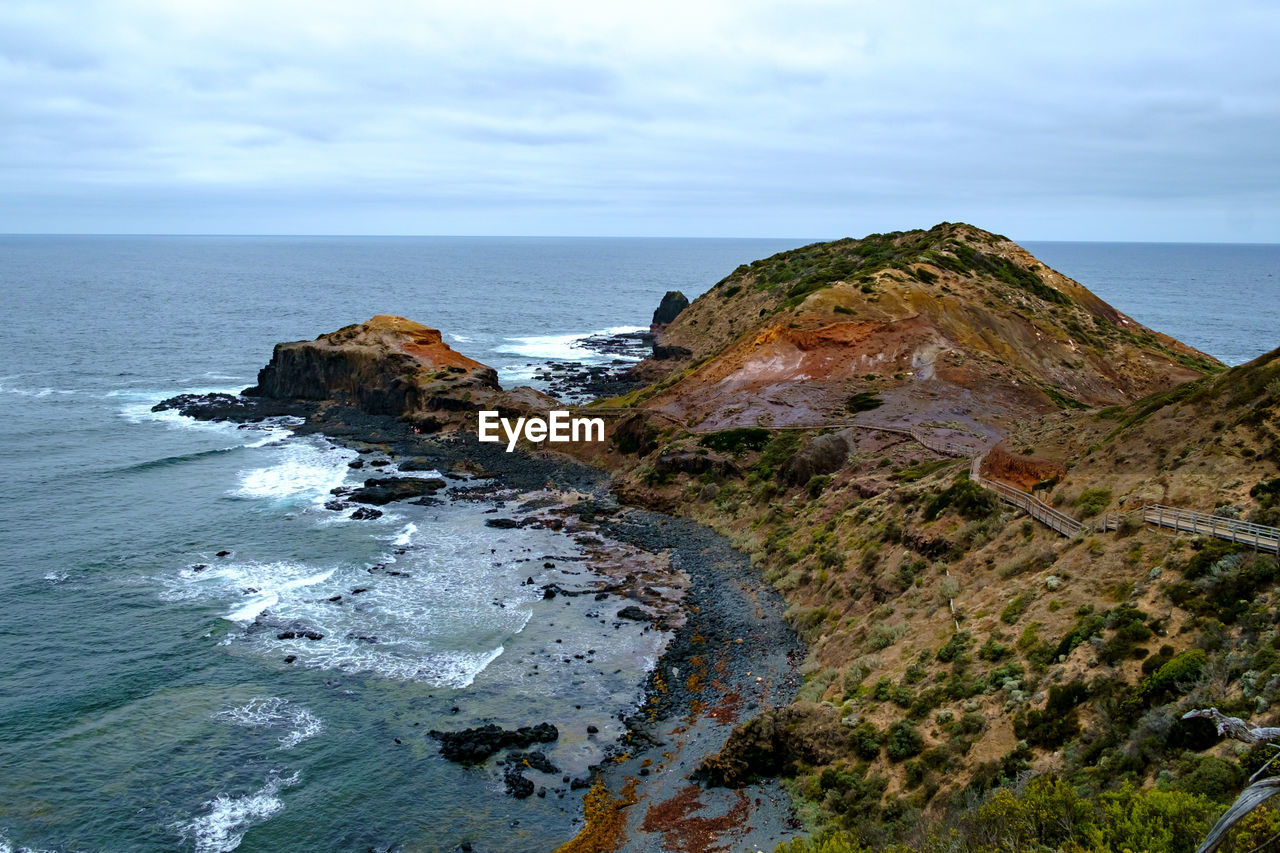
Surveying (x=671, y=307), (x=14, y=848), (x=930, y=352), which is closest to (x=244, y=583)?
(x=14, y=848)

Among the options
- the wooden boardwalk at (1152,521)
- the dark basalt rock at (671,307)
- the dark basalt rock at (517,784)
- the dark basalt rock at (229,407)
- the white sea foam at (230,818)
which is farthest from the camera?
the dark basalt rock at (671,307)

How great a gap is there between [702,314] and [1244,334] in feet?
357

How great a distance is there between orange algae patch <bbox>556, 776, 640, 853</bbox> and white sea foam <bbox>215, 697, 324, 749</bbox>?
1231cm

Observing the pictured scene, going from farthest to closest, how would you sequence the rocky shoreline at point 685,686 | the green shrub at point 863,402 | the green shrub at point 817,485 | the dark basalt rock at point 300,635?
the green shrub at point 863,402, the green shrub at point 817,485, the dark basalt rock at point 300,635, the rocky shoreline at point 685,686

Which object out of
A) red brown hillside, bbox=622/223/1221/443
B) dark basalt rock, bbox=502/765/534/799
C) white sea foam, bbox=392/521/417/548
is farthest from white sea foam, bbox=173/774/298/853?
red brown hillside, bbox=622/223/1221/443

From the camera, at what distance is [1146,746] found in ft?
72.1

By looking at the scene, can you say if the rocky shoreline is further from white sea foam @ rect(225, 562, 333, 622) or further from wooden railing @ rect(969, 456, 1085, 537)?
white sea foam @ rect(225, 562, 333, 622)

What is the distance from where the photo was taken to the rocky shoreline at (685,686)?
1148 inches

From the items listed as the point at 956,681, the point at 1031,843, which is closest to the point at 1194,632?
the point at 956,681

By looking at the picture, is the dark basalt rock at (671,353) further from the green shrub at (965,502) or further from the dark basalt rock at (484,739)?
the dark basalt rock at (484,739)

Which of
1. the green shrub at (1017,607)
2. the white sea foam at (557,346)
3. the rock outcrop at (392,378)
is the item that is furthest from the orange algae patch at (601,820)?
the white sea foam at (557,346)

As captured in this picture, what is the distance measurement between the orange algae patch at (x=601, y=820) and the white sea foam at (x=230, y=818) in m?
10.8

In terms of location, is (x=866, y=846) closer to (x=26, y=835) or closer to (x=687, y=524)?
(x=26, y=835)

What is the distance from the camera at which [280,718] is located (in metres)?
37.0
